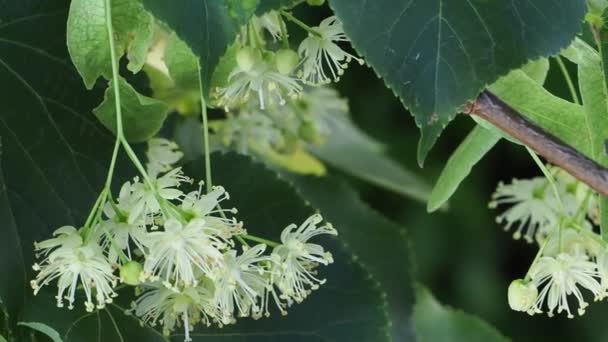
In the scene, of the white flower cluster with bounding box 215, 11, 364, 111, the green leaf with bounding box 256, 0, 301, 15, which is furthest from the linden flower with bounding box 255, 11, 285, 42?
the green leaf with bounding box 256, 0, 301, 15

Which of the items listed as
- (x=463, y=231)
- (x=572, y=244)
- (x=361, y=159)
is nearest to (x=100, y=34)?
(x=572, y=244)

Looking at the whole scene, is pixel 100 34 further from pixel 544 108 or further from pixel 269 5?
pixel 544 108

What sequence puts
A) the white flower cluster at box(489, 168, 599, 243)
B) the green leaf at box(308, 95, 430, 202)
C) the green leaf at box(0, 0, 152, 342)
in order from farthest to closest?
the green leaf at box(308, 95, 430, 202)
the white flower cluster at box(489, 168, 599, 243)
the green leaf at box(0, 0, 152, 342)

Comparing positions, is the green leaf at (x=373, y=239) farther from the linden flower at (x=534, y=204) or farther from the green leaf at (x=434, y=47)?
the green leaf at (x=434, y=47)

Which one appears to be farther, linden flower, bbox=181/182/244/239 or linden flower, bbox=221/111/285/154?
linden flower, bbox=221/111/285/154

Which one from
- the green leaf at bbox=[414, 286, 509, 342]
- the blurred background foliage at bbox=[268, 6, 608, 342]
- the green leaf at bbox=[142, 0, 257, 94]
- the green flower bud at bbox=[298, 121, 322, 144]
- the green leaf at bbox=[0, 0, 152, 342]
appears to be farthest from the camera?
the blurred background foliage at bbox=[268, 6, 608, 342]

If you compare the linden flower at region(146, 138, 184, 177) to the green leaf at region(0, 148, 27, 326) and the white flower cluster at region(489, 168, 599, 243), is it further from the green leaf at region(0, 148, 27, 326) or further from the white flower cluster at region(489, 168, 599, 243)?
the white flower cluster at region(489, 168, 599, 243)
